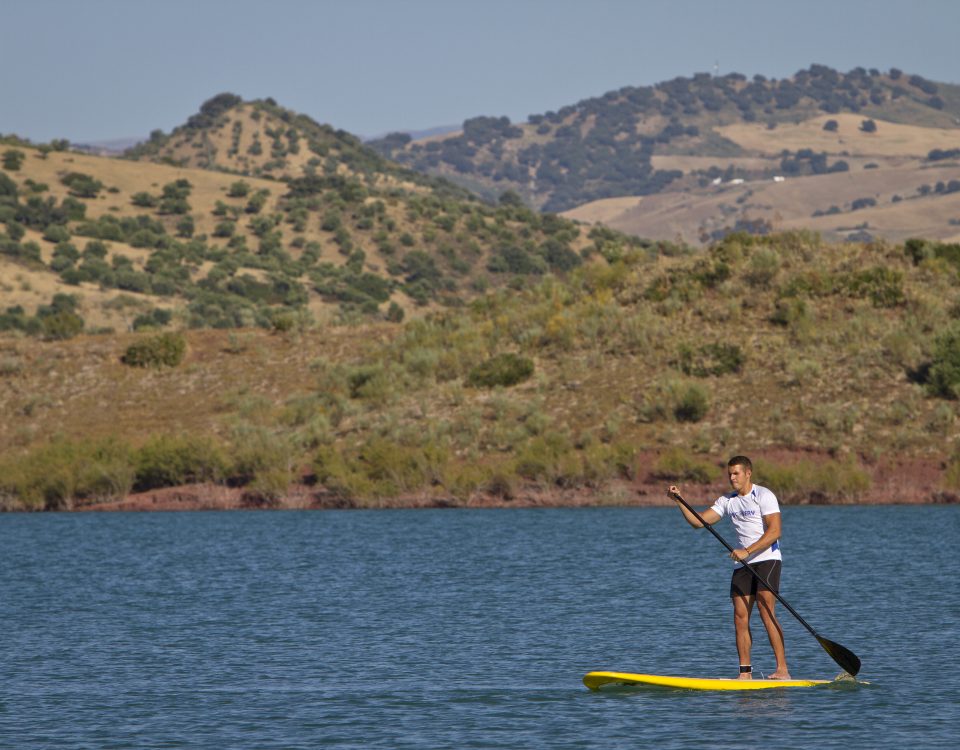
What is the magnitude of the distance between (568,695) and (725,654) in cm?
373

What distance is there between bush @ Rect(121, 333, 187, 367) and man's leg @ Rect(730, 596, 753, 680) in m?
49.7

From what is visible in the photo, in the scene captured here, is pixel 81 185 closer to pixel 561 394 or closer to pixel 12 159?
pixel 12 159

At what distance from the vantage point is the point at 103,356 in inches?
2667

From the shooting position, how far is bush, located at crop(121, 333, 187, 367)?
217ft

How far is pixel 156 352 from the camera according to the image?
66312mm

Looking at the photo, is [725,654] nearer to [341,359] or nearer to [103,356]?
[341,359]

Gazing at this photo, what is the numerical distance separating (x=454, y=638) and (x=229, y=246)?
9350 centimetres

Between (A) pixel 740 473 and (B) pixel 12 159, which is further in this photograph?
(B) pixel 12 159

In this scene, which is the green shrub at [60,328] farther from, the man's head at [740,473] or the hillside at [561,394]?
the man's head at [740,473]

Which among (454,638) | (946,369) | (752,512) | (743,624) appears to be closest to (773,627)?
(743,624)

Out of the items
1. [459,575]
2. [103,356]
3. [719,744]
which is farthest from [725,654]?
[103,356]

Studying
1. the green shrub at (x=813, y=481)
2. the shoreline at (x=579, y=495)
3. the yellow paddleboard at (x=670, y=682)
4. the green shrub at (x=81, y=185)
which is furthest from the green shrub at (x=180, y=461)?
the green shrub at (x=81, y=185)

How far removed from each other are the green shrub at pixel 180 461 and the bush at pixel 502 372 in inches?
439

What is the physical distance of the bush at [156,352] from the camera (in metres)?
66.2
